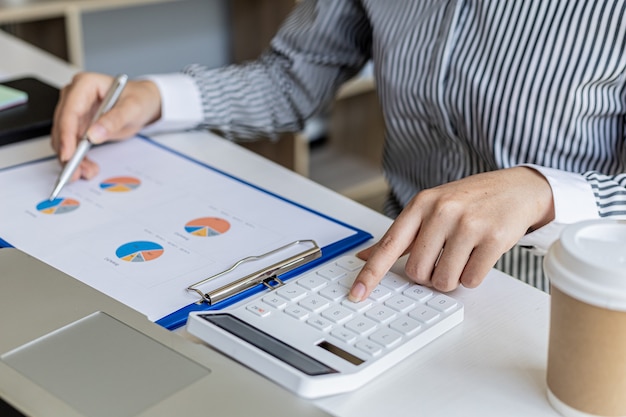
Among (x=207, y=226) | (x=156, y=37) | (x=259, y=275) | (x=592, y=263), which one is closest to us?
(x=592, y=263)

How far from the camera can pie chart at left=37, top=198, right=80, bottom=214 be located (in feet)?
2.78

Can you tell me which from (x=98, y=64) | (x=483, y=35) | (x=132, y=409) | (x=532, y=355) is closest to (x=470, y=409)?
(x=532, y=355)

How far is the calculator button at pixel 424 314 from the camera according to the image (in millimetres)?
652

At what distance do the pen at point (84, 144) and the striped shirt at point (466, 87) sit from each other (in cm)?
13

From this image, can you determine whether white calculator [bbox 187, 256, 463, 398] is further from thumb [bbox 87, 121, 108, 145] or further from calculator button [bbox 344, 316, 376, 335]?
thumb [bbox 87, 121, 108, 145]

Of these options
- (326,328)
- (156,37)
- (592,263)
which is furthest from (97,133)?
(156,37)

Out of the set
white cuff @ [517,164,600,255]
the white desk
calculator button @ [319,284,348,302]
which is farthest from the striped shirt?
calculator button @ [319,284,348,302]

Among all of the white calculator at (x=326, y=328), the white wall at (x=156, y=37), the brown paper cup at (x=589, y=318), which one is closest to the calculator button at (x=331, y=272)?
the white calculator at (x=326, y=328)

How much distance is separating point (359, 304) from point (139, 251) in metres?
0.22

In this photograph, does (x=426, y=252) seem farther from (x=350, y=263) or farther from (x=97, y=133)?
(x=97, y=133)

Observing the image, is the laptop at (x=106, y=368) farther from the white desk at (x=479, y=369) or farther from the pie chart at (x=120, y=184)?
the pie chart at (x=120, y=184)

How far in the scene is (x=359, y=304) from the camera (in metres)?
0.66

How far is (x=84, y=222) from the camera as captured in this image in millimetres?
823

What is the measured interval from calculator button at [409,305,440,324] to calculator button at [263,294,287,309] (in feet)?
0.33
